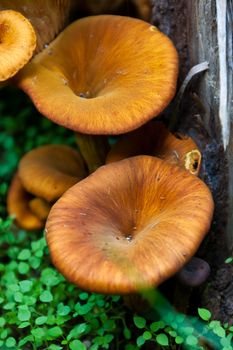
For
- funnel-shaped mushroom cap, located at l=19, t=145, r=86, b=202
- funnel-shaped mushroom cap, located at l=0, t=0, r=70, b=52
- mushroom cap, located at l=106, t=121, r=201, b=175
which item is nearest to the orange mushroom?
funnel-shaped mushroom cap, located at l=19, t=145, r=86, b=202

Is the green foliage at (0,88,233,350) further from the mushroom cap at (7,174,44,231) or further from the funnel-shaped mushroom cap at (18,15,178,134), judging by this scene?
the funnel-shaped mushroom cap at (18,15,178,134)

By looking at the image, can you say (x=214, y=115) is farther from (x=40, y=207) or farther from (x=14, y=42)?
(x=40, y=207)

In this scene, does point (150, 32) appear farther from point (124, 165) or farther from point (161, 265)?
point (161, 265)

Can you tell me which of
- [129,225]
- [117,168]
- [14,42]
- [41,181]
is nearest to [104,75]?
[14,42]

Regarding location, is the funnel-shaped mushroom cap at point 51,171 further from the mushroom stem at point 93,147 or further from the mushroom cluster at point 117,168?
the mushroom stem at point 93,147

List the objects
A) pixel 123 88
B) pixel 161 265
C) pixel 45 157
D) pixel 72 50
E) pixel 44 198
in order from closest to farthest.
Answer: pixel 161 265 → pixel 123 88 → pixel 72 50 → pixel 44 198 → pixel 45 157

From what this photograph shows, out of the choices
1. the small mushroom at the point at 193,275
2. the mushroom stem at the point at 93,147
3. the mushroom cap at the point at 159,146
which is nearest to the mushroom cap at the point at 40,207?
the mushroom stem at the point at 93,147

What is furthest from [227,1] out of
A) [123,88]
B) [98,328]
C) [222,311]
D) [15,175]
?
[15,175]
